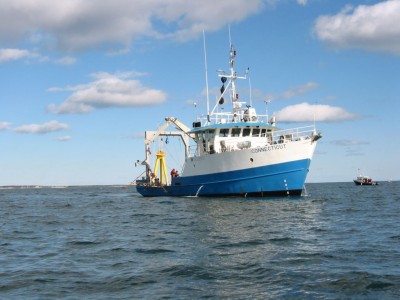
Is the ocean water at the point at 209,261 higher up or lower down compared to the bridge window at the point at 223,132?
lower down

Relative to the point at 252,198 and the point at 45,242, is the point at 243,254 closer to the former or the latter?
the point at 45,242

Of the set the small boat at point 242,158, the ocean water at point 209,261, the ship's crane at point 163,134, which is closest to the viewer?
the ocean water at point 209,261

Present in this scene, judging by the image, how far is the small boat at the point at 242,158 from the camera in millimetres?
32344

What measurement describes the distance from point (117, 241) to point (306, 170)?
20904 millimetres

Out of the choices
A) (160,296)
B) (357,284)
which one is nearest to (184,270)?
(160,296)

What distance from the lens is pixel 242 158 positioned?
111ft

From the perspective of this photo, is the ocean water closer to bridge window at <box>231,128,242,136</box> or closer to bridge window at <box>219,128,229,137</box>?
bridge window at <box>231,128,242,136</box>

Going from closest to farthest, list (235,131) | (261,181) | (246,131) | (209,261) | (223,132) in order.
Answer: (209,261) → (261,181) → (246,131) → (235,131) → (223,132)

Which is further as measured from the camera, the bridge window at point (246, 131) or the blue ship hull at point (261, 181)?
the bridge window at point (246, 131)

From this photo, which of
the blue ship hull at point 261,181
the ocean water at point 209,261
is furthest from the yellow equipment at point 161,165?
the ocean water at point 209,261

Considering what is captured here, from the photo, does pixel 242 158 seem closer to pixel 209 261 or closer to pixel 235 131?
pixel 235 131

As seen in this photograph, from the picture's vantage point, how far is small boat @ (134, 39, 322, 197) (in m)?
32.3

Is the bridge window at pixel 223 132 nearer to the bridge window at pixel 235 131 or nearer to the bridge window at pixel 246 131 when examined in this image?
the bridge window at pixel 235 131

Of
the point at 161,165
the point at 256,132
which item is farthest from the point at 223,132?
the point at 161,165
